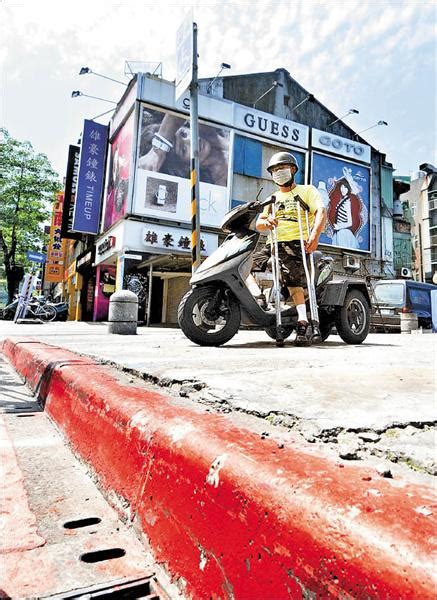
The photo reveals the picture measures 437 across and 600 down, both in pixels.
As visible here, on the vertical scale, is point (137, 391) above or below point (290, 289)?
below

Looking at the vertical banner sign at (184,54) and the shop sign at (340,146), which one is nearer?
the vertical banner sign at (184,54)

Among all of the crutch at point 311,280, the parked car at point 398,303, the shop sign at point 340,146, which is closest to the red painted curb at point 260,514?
the crutch at point 311,280

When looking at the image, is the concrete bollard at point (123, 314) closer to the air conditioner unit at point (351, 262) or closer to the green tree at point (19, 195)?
the air conditioner unit at point (351, 262)

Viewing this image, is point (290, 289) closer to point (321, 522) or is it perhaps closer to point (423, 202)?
point (321, 522)

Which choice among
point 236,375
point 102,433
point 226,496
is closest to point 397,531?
point 226,496

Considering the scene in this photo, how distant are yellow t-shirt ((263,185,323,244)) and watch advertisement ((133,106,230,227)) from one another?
10956 millimetres

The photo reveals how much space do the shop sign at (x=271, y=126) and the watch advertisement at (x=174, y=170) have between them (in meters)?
1.41

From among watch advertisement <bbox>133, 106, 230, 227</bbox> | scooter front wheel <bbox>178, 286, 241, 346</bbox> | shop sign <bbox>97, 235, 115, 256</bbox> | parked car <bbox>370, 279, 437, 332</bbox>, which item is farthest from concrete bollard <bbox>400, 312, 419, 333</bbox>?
shop sign <bbox>97, 235, 115, 256</bbox>

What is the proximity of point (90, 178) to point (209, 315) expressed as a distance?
15.1 metres

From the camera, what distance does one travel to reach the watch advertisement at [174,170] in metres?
14.8

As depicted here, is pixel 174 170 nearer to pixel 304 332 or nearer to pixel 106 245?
pixel 106 245

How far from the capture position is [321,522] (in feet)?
1.77

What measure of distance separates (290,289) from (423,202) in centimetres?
4371

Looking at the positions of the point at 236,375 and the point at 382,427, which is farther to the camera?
the point at 236,375
